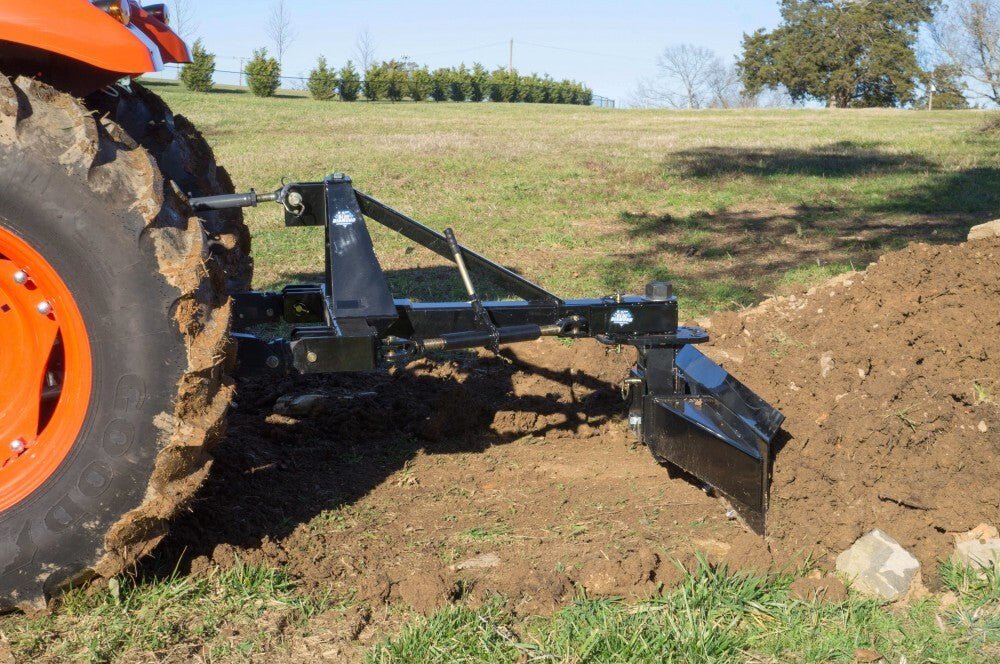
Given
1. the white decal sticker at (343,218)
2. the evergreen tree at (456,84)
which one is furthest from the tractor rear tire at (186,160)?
the evergreen tree at (456,84)

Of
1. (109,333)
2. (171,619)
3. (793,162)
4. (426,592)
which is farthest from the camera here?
(793,162)

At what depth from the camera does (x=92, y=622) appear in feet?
10.4

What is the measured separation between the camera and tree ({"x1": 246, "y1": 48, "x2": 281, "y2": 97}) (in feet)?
136

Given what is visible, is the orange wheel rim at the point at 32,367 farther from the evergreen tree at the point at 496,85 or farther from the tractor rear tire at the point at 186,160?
the evergreen tree at the point at 496,85

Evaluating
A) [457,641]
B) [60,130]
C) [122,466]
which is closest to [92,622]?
[122,466]

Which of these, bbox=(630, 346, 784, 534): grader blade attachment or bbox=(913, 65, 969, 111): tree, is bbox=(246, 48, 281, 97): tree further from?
bbox=(630, 346, 784, 534): grader blade attachment

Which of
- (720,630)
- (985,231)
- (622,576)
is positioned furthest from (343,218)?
(985,231)

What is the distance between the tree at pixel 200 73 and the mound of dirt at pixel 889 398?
38873 millimetres

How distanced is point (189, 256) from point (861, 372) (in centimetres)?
310

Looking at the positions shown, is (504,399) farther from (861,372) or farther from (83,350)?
(83,350)

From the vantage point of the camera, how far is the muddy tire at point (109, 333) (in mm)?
2963

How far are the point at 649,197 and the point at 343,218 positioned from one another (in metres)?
8.74

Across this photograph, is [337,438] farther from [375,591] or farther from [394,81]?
[394,81]

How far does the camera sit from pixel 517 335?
398 cm
